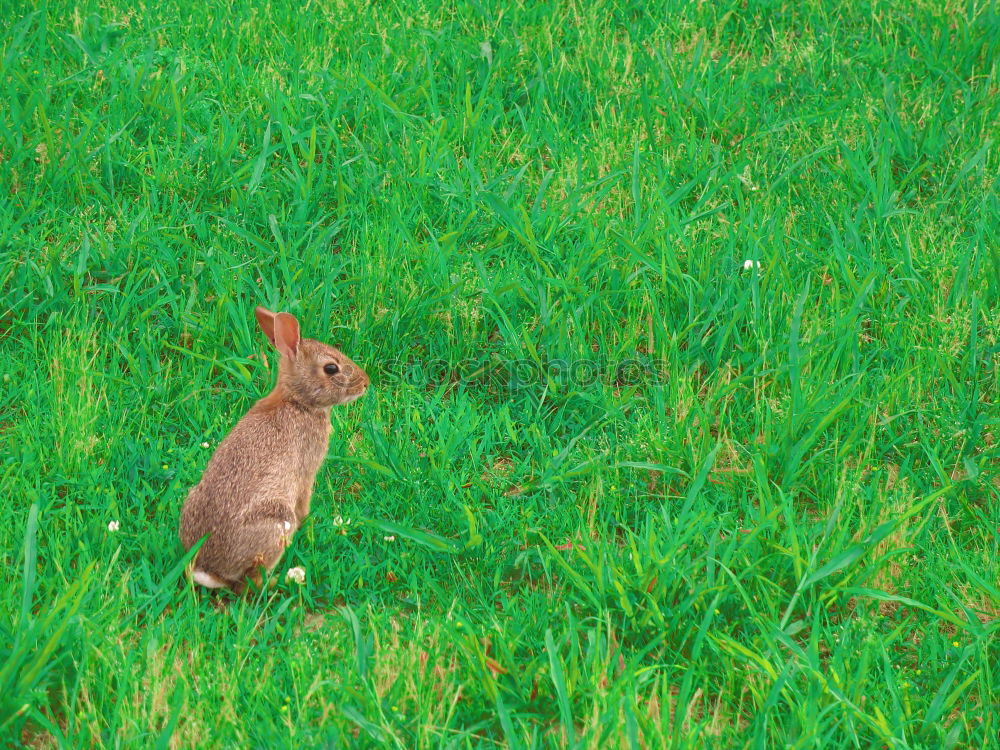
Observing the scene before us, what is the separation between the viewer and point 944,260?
207 inches

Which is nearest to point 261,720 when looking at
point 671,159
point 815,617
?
point 815,617

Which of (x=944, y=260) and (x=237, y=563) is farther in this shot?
(x=944, y=260)

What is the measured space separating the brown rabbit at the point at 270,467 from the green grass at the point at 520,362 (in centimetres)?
13

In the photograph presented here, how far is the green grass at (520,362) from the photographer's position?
137 inches

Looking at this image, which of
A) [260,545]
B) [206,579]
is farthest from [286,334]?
[206,579]

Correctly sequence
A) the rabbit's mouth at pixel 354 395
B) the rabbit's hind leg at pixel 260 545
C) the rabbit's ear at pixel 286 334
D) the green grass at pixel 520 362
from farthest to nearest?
1. the rabbit's mouth at pixel 354 395
2. the rabbit's ear at pixel 286 334
3. the rabbit's hind leg at pixel 260 545
4. the green grass at pixel 520 362

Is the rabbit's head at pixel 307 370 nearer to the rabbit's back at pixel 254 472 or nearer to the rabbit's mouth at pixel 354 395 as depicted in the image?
the rabbit's mouth at pixel 354 395

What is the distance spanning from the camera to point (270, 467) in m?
4.05

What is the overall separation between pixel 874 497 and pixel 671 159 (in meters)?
2.42

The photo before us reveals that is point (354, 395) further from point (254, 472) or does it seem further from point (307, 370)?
point (254, 472)

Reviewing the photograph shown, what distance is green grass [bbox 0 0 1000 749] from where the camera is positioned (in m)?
3.48

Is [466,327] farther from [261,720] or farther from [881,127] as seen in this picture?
[881,127]

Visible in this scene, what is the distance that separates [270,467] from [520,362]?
4.45ft

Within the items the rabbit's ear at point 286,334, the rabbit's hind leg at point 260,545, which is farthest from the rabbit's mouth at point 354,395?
the rabbit's hind leg at point 260,545
